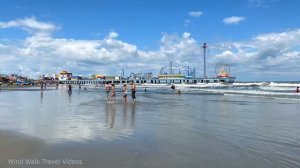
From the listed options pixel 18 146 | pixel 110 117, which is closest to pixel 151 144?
pixel 18 146

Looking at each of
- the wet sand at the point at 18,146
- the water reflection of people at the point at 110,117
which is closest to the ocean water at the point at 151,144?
the wet sand at the point at 18,146

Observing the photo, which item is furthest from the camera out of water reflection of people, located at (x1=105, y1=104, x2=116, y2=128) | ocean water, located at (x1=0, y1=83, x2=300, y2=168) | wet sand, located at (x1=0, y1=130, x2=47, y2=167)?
water reflection of people, located at (x1=105, y1=104, x2=116, y2=128)

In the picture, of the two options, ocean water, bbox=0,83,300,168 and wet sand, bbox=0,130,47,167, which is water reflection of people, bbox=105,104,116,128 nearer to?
ocean water, bbox=0,83,300,168

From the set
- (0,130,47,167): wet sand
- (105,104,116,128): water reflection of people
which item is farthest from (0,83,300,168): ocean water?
(105,104,116,128): water reflection of people

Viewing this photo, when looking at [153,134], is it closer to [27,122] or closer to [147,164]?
[147,164]

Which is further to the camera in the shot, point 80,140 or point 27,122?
point 27,122

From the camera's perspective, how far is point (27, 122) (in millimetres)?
14492

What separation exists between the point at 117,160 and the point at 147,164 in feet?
2.57

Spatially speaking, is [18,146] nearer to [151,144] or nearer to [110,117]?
[151,144]

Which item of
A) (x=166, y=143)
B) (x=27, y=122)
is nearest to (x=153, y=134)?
(x=166, y=143)

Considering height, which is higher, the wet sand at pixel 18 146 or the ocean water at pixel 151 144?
the wet sand at pixel 18 146

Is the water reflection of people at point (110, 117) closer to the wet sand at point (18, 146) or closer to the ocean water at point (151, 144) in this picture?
the ocean water at point (151, 144)

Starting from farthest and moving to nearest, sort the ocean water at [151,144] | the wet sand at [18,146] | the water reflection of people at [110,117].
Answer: the water reflection of people at [110,117] → the wet sand at [18,146] → the ocean water at [151,144]

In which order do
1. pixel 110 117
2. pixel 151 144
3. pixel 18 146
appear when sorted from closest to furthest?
pixel 18 146, pixel 151 144, pixel 110 117
